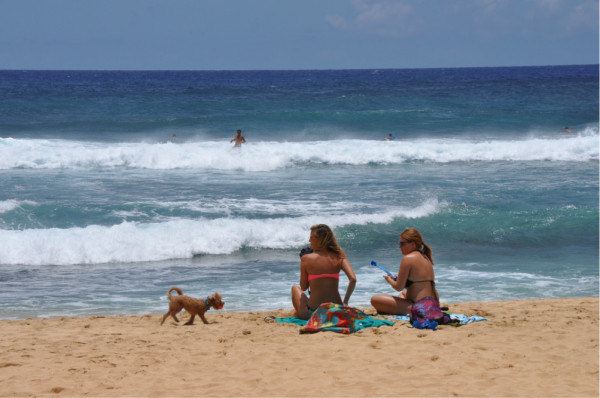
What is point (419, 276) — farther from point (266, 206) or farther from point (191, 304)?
point (266, 206)

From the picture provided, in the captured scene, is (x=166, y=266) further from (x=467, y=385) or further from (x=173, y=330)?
(x=467, y=385)

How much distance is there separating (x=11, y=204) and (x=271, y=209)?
5387mm

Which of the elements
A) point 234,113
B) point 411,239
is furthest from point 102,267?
point 234,113

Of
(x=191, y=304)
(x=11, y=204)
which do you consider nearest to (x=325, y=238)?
(x=191, y=304)

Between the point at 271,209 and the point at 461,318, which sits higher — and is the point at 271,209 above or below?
above

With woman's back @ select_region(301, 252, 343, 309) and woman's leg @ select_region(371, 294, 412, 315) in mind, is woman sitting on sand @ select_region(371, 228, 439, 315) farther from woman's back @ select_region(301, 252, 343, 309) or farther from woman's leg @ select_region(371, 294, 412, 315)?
woman's back @ select_region(301, 252, 343, 309)

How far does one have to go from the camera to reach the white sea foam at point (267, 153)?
24188mm

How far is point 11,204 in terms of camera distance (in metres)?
16.5

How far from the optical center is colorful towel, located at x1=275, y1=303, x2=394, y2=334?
769 cm

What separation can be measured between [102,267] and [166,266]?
Result: 3.34 feet

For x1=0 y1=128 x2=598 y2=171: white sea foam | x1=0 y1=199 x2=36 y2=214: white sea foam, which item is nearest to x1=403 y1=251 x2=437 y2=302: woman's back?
x1=0 y1=199 x2=36 y2=214: white sea foam

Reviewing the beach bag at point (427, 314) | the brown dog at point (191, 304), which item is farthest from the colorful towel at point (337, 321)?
the brown dog at point (191, 304)

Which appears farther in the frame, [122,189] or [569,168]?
[569,168]

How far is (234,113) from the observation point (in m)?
40.4
